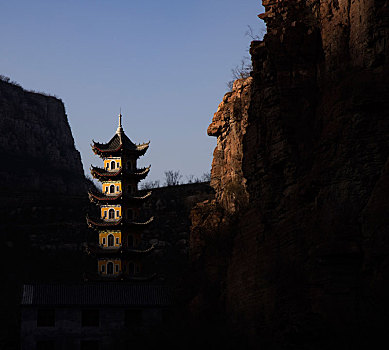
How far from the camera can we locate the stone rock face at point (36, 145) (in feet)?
351

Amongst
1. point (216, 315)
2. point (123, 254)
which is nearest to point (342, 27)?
point (216, 315)

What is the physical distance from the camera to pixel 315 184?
17.9 m

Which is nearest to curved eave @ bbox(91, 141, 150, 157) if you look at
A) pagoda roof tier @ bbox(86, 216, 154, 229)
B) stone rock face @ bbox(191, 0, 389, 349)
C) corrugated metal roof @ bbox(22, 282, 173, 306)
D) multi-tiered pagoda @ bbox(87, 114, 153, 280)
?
multi-tiered pagoda @ bbox(87, 114, 153, 280)

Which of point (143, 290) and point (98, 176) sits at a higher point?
point (98, 176)

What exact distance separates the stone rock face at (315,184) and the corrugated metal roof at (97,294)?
13528 mm

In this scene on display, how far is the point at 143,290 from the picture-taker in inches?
1527

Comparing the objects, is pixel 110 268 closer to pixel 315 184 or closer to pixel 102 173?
pixel 102 173

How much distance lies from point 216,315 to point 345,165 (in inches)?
492

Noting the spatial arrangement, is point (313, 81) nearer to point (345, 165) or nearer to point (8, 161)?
point (345, 165)

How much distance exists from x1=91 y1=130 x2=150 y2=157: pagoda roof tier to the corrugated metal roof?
18997 millimetres

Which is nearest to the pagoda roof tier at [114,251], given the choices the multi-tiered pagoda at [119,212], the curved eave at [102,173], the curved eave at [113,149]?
the multi-tiered pagoda at [119,212]

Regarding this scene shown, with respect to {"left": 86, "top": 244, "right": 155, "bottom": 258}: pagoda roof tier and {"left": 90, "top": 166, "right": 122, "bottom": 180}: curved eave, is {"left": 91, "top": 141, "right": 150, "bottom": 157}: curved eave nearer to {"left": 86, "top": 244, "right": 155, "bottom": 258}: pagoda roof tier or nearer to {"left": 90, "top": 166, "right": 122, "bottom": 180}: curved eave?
{"left": 90, "top": 166, "right": 122, "bottom": 180}: curved eave

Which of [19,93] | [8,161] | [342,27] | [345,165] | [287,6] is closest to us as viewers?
[345,165]

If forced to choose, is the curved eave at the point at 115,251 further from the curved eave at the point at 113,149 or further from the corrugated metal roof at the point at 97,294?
the corrugated metal roof at the point at 97,294
